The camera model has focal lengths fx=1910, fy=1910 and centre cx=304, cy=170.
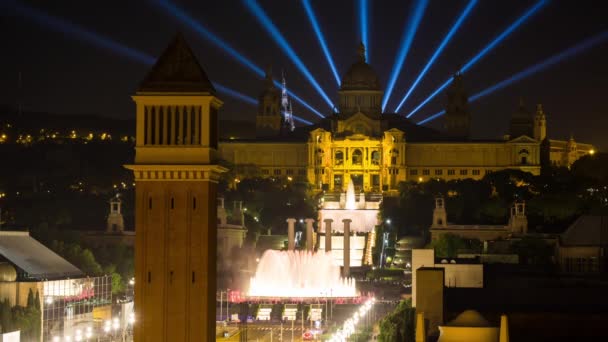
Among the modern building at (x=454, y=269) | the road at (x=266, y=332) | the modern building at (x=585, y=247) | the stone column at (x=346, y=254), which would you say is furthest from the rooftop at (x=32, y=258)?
the stone column at (x=346, y=254)

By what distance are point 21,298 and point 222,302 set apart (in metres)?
21.8

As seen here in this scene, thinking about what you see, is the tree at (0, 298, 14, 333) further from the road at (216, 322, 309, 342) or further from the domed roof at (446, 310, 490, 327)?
the domed roof at (446, 310, 490, 327)

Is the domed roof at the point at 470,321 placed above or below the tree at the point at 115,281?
below

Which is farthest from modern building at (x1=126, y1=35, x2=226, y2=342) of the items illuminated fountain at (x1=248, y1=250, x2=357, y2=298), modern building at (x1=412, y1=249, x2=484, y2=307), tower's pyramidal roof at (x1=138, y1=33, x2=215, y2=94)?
illuminated fountain at (x1=248, y1=250, x2=357, y2=298)

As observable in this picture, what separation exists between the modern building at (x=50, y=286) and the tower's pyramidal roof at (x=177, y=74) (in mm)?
32536

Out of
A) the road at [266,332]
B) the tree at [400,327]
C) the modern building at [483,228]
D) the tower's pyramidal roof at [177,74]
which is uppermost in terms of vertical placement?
the tower's pyramidal roof at [177,74]

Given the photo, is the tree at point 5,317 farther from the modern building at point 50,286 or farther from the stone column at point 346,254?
the stone column at point 346,254

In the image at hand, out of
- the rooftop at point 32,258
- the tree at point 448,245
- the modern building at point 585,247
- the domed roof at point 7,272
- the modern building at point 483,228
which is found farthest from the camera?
the modern building at point 483,228

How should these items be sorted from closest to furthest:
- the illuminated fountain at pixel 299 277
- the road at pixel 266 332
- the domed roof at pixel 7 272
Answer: the road at pixel 266 332, the domed roof at pixel 7 272, the illuminated fountain at pixel 299 277

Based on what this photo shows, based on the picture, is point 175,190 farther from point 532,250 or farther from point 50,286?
point 532,250

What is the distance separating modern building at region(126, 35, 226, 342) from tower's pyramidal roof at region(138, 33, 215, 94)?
33 millimetres

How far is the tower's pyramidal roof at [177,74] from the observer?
6381 cm

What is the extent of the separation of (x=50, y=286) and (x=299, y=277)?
117 ft

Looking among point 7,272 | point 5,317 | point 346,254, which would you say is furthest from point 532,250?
point 5,317
